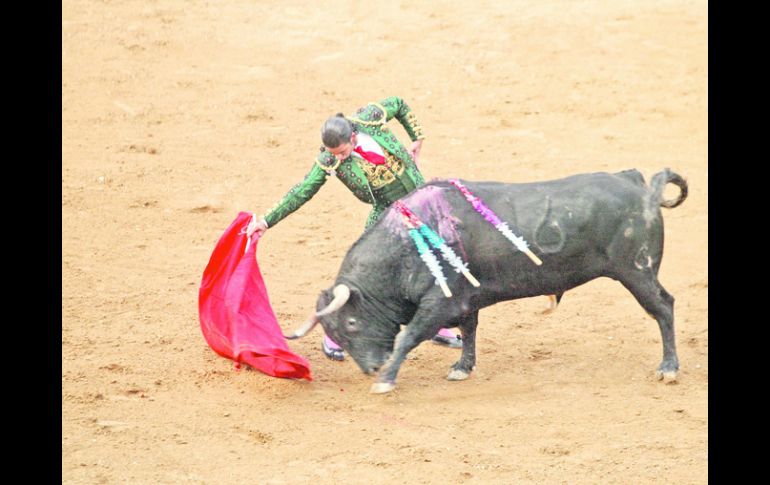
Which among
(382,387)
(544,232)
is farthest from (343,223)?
(544,232)

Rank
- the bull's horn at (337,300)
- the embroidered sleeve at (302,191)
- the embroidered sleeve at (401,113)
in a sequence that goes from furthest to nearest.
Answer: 1. the embroidered sleeve at (401,113)
2. the embroidered sleeve at (302,191)
3. the bull's horn at (337,300)

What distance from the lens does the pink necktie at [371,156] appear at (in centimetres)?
842

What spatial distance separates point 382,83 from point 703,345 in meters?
5.86

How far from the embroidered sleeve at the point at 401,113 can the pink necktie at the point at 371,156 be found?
0.36 metres

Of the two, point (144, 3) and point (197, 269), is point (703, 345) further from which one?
point (144, 3)

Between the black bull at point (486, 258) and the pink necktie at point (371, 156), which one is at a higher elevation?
the pink necktie at point (371, 156)

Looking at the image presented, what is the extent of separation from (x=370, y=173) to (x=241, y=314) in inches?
49.5

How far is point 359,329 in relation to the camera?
27.3ft

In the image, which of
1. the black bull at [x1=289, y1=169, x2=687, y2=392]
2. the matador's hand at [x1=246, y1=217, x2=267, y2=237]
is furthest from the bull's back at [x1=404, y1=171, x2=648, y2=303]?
the matador's hand at [x1=246, y1=217, x2=267, y2=237]

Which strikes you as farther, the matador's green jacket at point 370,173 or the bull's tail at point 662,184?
the matador's green jacket at point 370,173

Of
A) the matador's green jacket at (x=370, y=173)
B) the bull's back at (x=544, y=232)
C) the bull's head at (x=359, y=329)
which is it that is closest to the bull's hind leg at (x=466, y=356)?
the bull's back at (x=544, y=232)

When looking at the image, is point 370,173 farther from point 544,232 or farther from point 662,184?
point 662,184

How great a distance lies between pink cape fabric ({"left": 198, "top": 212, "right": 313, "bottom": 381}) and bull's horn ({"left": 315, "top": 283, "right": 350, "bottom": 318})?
437mm

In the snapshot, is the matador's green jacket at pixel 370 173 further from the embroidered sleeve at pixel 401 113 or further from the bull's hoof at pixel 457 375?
the bull's hoof at pixel 457 375
